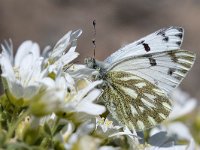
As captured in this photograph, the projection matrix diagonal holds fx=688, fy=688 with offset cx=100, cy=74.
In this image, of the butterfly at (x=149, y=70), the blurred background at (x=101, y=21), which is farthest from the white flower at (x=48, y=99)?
the blurred background at (x=101, y=21)

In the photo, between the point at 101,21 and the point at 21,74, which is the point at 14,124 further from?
the point at 101,21

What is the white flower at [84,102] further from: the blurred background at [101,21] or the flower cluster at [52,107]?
the blurred background at [101,21]

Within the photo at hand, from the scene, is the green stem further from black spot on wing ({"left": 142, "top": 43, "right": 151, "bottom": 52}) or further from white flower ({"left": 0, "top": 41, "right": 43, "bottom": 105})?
black spot on wing ({"left": 142, "top": 43, "right": 151, "bottom": 52})

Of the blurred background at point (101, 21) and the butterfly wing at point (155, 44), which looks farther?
the blurred background at point (101, 21)

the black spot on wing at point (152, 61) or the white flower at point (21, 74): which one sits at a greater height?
the black spot on wing at point (152, 61)

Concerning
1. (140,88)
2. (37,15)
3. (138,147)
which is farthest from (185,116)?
(37,15)

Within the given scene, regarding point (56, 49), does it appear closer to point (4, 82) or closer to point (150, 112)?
point (4, 82)
